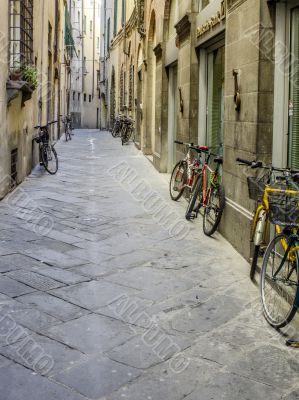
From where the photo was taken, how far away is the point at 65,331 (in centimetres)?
428

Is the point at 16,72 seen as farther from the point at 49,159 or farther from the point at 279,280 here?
the point at 279,280

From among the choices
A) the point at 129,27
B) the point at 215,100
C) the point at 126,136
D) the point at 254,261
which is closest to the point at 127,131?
the point at 126,136

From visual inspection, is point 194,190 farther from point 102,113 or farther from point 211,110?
point 102,113

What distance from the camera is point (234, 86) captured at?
687 cm

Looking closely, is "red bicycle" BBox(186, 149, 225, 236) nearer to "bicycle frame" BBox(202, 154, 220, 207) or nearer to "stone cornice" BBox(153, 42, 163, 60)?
"bicycle frame" BBox(202, 154, 220, 207)

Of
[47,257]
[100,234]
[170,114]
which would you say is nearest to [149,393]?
[47,257]

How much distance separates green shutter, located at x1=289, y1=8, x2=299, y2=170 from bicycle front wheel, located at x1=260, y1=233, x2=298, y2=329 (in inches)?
46.8

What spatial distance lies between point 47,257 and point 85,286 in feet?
3.61

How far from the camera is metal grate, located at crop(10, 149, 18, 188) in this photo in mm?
10673

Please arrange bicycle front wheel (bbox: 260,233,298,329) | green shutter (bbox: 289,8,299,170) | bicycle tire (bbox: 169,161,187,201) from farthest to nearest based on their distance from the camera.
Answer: bicycle tire (bbox: 169,161,187,201), green shutter (bbox: 289,8,299,170), bicycle front wheel (bbox: 260,233,298,329)

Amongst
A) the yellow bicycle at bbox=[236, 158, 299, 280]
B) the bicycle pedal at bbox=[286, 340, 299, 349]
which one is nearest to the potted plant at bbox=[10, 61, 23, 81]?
the yellow bicycle at bbox=[236, 158, 299, 280]

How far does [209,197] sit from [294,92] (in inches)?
93.5

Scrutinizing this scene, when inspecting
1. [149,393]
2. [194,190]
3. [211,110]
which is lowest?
[149,393]

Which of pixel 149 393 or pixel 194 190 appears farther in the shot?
pixel 194 190
